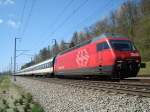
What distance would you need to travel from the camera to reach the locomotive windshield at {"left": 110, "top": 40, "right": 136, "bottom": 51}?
18450 millimetres

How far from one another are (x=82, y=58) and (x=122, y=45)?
16.7 ft

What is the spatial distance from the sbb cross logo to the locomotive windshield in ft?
11.5

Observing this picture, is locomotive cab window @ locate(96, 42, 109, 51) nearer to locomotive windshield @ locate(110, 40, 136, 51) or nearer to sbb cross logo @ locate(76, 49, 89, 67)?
locomotive windshield @ locate(110, 40, 136, 51)

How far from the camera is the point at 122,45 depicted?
18.8 m

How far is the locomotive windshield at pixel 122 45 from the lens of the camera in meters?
18.5

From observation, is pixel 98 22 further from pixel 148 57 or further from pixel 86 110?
pixel 86 110

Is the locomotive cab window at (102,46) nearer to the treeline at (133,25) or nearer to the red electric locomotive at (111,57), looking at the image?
the red electric locomotive at (111,57)

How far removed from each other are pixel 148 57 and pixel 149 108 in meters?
34.0

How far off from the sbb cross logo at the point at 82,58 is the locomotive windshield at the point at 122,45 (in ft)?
11.5

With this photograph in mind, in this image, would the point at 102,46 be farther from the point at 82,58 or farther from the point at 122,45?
the point at 82,58

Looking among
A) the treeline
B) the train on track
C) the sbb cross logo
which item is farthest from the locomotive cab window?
the treeline

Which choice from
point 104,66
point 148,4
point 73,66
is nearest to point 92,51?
point 104,66

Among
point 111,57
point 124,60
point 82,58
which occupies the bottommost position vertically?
point 124,60

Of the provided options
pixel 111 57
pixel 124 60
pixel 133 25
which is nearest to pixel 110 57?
pixel 111 57
